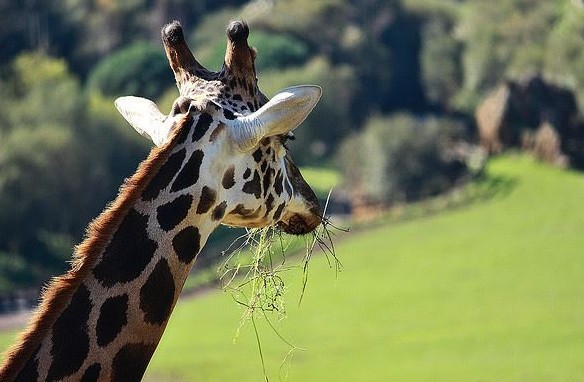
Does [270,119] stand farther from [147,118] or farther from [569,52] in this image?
[569,52]

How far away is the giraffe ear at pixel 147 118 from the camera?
5.58m

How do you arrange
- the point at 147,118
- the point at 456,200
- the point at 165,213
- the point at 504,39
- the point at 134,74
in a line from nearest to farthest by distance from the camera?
the point at 165,213 → the point at 147,118 → the point at 456,200 → the point at 134,74 → the point at 504,39

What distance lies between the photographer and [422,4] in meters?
90.0

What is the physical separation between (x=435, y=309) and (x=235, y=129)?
33.3m

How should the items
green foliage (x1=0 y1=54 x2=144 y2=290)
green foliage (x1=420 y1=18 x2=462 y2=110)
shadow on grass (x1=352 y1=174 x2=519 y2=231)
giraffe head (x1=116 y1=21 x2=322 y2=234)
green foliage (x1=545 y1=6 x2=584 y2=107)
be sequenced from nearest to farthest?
giraffe head (x1=116 y1=21 x2=322 y2=234) → green foliage (x1=0 y1=54 x2=144 y2=290) → shadow on grass (x1=352 y1=174 x2=519 y2=231) → green foliage (x1=545 y1=6 x2=584 y2=107) → green foliage (x1=420 y1=18 x2=462 y2=110)

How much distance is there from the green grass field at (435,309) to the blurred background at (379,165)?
102 millimetres

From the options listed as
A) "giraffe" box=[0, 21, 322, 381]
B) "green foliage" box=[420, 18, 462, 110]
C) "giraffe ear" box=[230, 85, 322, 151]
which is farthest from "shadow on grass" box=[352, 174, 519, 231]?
"giraffe ear" box=[230, 85, 322, 151]

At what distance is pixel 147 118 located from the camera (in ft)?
19.2

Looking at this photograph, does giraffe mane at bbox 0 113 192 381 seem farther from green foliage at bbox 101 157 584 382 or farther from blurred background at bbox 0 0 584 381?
green foliage at bbox 101 157 584 382

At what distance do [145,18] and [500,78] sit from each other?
2109 centimetres

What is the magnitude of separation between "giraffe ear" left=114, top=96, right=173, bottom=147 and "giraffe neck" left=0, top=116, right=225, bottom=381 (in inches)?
7.6

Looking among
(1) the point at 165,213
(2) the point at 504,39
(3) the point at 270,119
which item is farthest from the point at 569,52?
(1) the point at 165,213

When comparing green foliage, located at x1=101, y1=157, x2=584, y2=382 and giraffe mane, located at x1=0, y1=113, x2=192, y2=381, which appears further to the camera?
green foliage, located at x1=101, y1=157, x2=584, y2=382

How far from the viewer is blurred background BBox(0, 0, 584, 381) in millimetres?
34969
